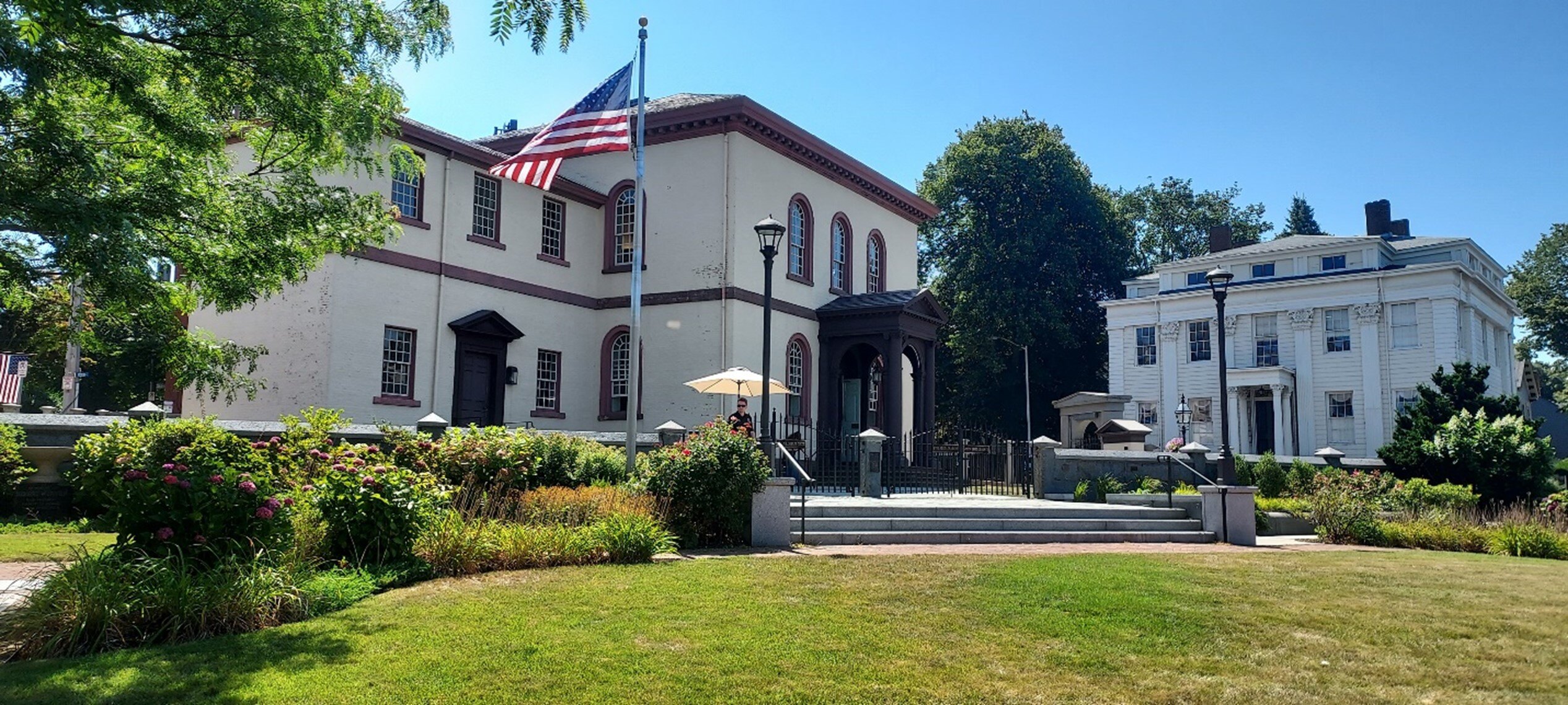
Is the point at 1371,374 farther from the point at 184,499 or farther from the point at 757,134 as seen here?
the point at 184,499

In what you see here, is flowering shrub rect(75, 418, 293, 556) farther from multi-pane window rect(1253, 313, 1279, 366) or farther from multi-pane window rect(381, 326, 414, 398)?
multi-pane window rect(1253, 313, 1279, 366)

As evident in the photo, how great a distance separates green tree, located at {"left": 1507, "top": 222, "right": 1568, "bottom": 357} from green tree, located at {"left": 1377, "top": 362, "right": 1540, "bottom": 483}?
3988 cm

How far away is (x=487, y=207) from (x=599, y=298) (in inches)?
146

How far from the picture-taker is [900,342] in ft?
84.9

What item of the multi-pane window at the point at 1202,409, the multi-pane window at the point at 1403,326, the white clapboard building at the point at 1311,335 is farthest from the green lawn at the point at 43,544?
the multi-pane window at the point at 1403,326

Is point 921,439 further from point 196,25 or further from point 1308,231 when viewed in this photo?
point 1308,231

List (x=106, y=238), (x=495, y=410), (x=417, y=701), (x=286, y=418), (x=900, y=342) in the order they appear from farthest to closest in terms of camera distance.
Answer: (x=900, y=342), (x=495, y=410), (x=286, y=418), (x=106, y=238), (x=417, y=701)

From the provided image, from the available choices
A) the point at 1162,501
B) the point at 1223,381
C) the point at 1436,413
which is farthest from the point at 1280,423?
the point at 1162,501

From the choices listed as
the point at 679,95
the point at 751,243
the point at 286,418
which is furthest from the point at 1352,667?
the point at 679,95

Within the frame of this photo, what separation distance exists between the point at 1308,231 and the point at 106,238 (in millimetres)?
68601

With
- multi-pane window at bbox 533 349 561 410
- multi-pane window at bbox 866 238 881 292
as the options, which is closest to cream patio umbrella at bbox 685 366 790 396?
multi-pane window at bbox 533 349 561 410

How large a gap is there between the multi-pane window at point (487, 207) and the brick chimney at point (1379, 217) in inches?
1594

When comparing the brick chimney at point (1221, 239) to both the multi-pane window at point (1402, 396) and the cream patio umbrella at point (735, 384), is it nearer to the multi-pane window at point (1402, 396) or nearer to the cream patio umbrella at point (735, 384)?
the multi-pane window at point (1402, 396)

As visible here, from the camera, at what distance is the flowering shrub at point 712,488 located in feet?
41.3
